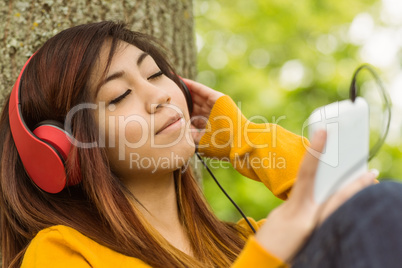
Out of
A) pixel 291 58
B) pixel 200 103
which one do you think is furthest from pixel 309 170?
pixel 291 58

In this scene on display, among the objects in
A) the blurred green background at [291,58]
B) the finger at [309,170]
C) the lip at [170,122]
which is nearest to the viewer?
the finger at [309,170]

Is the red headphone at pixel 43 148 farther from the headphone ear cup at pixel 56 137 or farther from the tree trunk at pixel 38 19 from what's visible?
the tree trunk at pixel 38 19

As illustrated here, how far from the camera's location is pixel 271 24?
296 inches

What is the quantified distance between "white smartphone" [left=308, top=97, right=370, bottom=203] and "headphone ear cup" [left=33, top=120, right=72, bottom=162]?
81 centimetres

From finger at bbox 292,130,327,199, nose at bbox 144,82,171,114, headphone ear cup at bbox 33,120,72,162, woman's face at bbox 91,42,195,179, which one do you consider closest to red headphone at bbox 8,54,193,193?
headphone ear cup at bbox 33,120,72,162

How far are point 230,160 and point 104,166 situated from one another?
0.66 metres

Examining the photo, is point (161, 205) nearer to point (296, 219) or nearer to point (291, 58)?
point (296, 219)

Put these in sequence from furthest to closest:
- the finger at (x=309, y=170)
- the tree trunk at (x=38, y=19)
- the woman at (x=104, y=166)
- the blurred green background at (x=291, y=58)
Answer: the blurred green background at (x=291, y=58), the tree trunk at (x=38, y=19), the woman at (x=104, y=166), the finger at (x=309, y=170)

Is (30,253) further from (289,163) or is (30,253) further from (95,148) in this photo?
(289,163)

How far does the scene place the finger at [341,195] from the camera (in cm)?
106

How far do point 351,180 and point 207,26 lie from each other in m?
6.76

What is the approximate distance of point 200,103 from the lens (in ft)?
7.10

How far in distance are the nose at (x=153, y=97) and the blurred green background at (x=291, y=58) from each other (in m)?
4.89

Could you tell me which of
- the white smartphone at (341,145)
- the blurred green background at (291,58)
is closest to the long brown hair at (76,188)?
the white smartphone at (341,145)
